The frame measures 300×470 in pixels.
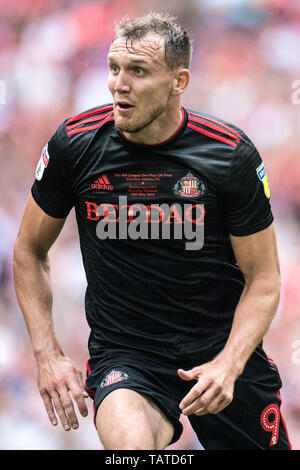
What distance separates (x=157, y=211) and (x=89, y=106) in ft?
8.75

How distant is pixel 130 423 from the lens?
9.66 ft

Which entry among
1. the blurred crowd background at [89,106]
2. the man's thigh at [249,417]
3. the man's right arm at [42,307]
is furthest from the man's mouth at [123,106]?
the blurred crowd background at [89,106]

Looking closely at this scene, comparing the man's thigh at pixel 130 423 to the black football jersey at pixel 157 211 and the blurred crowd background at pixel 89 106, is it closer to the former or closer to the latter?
the black football jersey at pixel 157 211

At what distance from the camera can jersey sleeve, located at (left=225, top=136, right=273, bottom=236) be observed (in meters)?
3.29

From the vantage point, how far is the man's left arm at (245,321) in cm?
300

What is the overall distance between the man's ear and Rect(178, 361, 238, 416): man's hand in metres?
1.08

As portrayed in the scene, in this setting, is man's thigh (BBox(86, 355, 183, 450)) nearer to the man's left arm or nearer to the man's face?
the man's left arm

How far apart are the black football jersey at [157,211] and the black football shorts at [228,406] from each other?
82 millimetres

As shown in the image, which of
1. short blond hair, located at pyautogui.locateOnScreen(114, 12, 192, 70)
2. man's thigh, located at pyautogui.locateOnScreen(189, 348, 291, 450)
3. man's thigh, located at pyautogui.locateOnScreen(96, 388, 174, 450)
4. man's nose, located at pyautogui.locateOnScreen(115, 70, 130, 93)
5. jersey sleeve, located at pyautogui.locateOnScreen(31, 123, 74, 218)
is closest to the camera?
man's thigh, located at pyautogui.locateOnScreen(96, 388, 174, 450)

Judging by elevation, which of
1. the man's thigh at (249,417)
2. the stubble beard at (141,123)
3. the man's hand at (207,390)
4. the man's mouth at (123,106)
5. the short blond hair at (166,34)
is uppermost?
the short blond hair at (166,34)

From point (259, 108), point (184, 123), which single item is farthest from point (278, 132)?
point (184, 123)

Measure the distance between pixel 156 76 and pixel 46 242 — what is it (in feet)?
2.80

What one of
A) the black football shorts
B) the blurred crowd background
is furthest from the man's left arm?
the blurred crowd background

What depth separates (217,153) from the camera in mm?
3334
